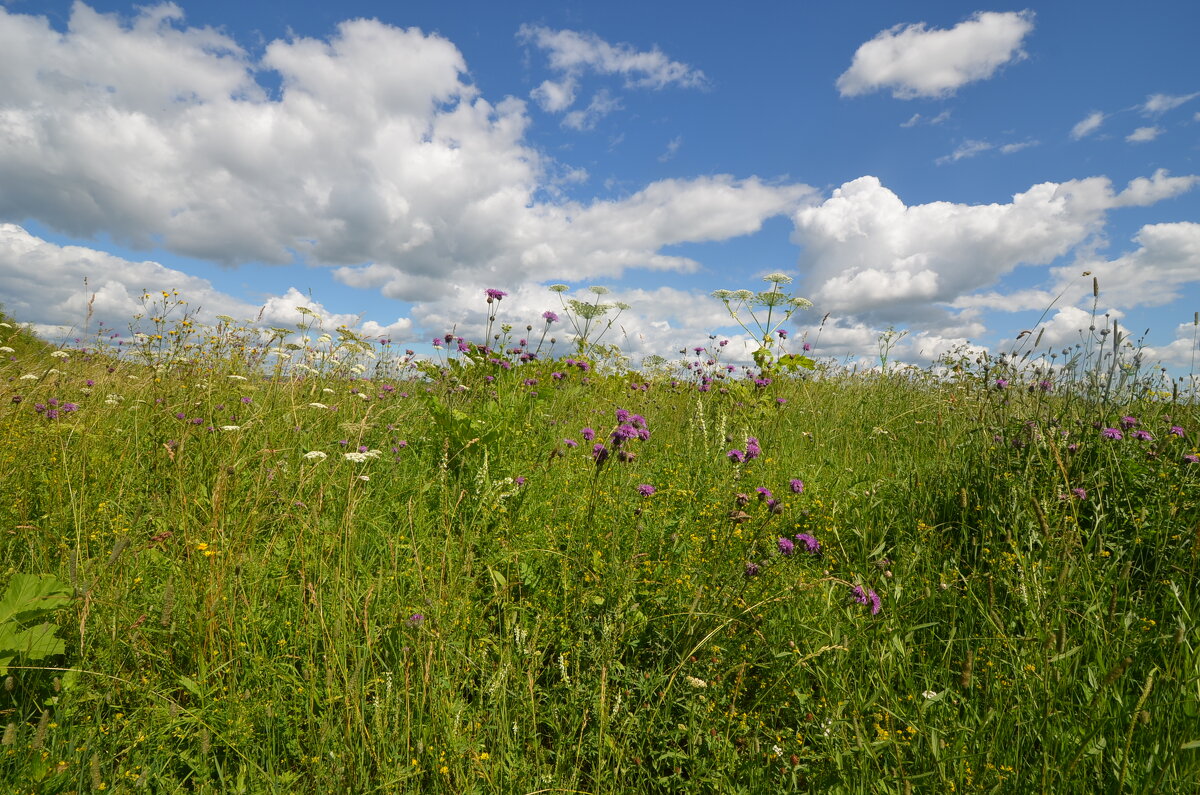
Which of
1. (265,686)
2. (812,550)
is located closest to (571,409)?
(812,550)

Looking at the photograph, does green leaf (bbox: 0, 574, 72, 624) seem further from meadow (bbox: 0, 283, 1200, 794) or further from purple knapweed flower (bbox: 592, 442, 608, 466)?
purple knapweed flower (bbox: 592, 442, 608, 466)

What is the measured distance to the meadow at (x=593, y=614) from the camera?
62.4 inches

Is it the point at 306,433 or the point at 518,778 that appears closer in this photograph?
the point at 518,778

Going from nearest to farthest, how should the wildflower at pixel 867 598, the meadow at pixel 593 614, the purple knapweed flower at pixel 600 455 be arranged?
the meadow at pixel 593 614, the wildflower at pixel 867 598, the purple knapweed flower at pixel 600 455

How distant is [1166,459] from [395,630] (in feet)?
12.7

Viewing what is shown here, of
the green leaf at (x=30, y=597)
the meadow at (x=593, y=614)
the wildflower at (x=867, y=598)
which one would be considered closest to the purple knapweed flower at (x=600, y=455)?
the meadow at (x=593, y=614)

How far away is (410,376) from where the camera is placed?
20.7 ft

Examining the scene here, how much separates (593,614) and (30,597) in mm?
1921

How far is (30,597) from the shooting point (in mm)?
1842

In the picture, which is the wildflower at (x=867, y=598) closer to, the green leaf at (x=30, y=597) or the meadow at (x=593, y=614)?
the meadow at (x=593, y=614)

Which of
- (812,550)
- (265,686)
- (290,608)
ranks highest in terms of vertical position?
(812,550)

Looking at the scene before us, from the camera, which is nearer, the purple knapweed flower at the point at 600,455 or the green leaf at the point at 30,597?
the green leaf at the point at 30,597

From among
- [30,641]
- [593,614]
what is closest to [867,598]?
[593,614]

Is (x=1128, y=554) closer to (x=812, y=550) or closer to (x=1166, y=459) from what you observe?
(x=1166, y=459)
